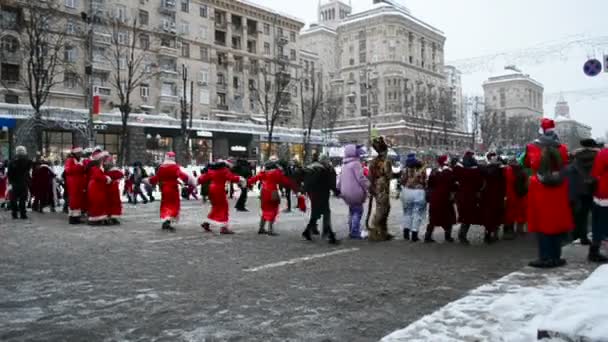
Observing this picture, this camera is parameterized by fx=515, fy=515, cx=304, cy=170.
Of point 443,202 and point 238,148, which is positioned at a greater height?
point 238,148

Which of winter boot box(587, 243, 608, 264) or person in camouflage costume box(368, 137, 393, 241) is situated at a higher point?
person in camouflage costume box(368, 137, 393, 241)

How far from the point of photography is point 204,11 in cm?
6122

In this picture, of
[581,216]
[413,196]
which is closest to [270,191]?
[413,196]

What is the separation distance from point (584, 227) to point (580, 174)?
1321 millimetres

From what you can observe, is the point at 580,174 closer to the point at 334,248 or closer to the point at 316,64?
the point at 334,248

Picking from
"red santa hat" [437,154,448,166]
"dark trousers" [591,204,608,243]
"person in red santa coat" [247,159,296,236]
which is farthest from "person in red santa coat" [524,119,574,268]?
"person in red santa coat" [247,159,296,236]

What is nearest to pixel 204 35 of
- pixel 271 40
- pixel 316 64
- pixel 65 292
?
pixel 271 40

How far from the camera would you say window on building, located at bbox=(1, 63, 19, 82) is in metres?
43.7

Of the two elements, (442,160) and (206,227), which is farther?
(206,227)

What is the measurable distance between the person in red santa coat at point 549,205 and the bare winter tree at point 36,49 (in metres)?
31.4

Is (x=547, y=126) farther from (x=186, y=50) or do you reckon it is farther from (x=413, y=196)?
(x=186, y=50)

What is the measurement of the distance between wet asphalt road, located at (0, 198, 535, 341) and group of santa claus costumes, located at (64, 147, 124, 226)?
261cm

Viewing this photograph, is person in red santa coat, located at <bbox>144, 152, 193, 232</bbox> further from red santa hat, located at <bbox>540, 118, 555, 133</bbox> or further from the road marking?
red santa hat, located at <bbox>540, 118, 555, 133</bbox>

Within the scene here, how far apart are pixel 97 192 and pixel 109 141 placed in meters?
33.2
